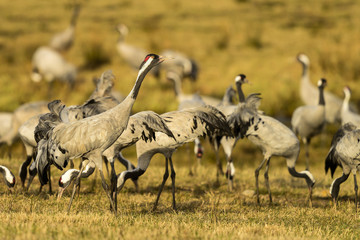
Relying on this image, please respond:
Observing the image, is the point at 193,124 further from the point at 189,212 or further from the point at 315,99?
the point at 315,99

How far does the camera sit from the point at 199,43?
2105 cm

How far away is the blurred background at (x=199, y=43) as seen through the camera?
17.0m

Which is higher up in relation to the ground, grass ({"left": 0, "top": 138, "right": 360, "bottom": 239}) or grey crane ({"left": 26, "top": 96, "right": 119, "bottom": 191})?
grey crane ({"left": 26, "top": 96, "right": 119, "bottom": 191})

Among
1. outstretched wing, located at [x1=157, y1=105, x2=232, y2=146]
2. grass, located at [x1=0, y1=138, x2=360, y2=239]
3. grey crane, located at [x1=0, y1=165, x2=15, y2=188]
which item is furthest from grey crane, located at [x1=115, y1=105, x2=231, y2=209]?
grey crane, located at [x1=0, y1=165, x2=15, y2=188]

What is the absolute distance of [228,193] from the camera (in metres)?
8.71

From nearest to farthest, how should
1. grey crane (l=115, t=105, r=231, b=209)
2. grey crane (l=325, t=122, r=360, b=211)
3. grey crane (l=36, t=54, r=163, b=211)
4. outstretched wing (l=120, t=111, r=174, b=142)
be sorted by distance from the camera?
grey crane (l=36, t=54, r=163, b=211)
outstretched wing (l=120, t=111, r=174, b=142)
grey crane (l=115, t=105, r=231, b=209)
grey crane (l=325, t=122, r=360, b=211)

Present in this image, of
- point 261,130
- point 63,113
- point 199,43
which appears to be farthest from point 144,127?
point 199,43

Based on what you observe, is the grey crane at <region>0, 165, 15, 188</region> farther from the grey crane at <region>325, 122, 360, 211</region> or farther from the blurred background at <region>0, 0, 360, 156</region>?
the blurred background at <region>0, 0, 360, 156</region>

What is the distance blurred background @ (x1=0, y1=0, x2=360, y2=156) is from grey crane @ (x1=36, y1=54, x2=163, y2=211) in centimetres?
977

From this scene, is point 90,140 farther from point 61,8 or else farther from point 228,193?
point 61,8

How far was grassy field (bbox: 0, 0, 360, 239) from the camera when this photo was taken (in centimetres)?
565

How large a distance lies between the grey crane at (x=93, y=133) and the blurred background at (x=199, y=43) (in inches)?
385

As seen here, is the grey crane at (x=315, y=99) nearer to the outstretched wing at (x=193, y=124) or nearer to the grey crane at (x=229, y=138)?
the grey crane at (x=229, y=138)

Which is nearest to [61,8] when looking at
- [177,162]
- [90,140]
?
[177,162]
